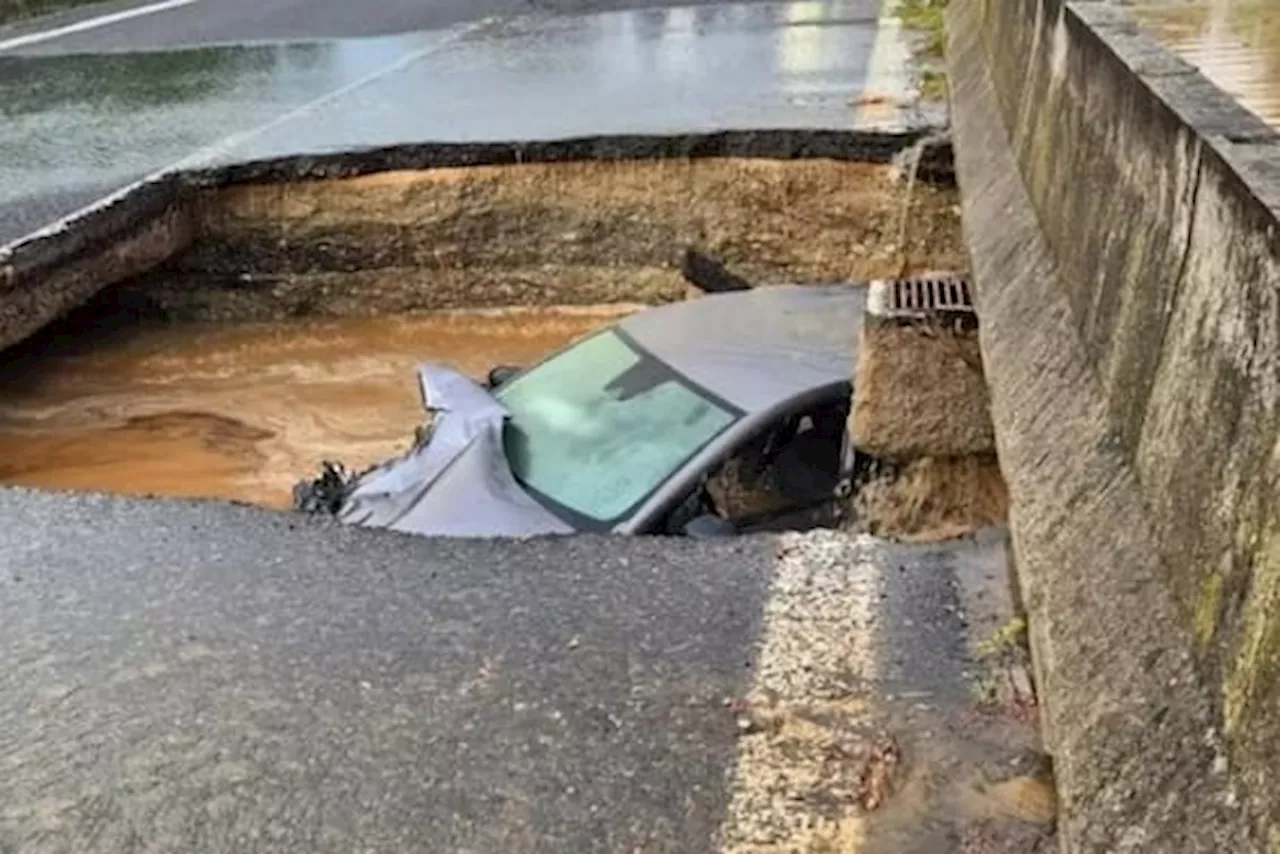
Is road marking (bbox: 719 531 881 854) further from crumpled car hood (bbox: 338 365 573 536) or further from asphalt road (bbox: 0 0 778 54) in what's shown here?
asphalt road (bbox: 0 0 778 54)

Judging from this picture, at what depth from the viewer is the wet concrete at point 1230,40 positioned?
520 cm

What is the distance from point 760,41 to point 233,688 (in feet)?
41.4

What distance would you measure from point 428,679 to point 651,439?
1.86 metres

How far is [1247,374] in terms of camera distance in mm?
2230

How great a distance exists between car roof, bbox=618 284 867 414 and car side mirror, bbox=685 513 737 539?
1.74 feet

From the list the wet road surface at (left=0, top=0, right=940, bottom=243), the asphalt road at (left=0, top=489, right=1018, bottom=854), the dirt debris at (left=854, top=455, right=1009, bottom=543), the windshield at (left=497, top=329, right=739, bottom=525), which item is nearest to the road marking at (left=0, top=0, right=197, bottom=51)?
the wet road surface at (left=0, top=0, right=940, bottom=243)

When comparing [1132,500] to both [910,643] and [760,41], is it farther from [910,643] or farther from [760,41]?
[760,41]

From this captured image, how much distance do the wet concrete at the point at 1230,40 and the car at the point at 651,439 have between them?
188cm

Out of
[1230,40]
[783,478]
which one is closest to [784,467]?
[783,478]

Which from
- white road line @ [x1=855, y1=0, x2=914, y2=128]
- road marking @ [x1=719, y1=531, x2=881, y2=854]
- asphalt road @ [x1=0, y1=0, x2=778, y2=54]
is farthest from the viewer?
asphalt road @ [x1=0, y1=0, x2=778, y2=54]

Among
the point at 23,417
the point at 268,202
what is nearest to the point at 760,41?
the point at 268,202


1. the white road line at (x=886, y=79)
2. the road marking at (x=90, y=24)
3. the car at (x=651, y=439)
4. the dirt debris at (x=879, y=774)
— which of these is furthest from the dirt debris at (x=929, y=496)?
the road marking at (x=90, y=24)

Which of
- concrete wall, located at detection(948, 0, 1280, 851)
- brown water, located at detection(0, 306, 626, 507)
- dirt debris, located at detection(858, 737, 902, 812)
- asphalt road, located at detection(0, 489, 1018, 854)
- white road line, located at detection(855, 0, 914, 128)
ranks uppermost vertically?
concrete wall, located at detection(948, 0, 1280, 851)

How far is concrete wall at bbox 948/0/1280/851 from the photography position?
2.14 m
